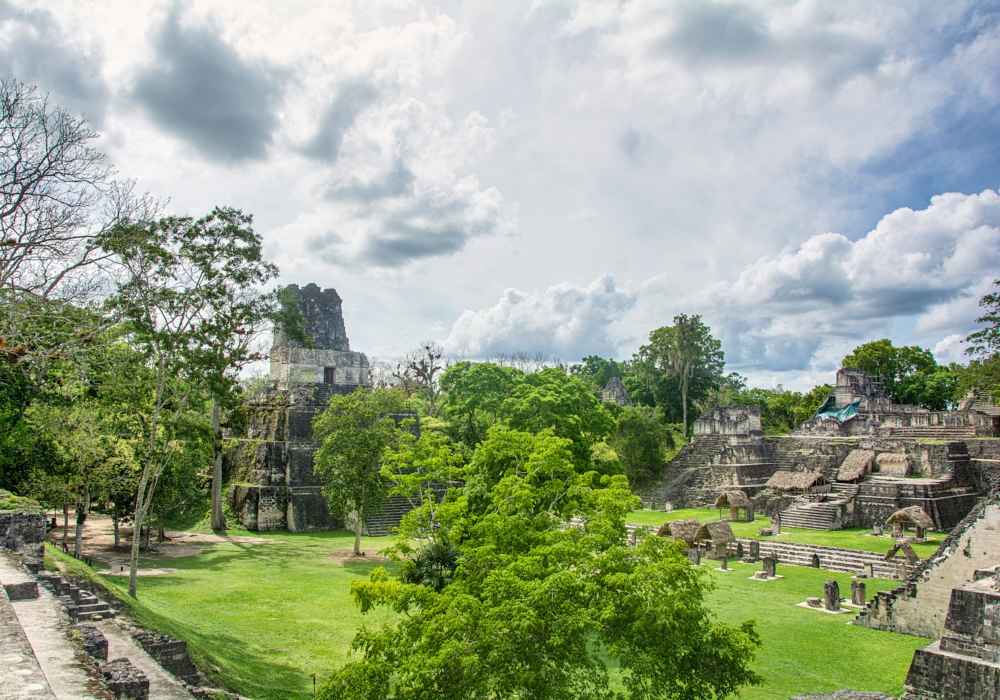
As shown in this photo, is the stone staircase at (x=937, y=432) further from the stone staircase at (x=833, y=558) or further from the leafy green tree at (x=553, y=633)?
the leafy green tree at (x=553, y=633)

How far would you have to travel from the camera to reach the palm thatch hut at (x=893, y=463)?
84.4 feet

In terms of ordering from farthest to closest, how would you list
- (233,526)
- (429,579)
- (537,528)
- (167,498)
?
(233,526) < (167,498) < (429,579) < (537,528)

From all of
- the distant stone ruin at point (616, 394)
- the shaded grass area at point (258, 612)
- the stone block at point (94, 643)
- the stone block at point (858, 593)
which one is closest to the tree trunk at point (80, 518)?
the shaded grass area at point (258, 612)

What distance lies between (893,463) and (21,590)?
30.1 metres

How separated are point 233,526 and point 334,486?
24.3 ft

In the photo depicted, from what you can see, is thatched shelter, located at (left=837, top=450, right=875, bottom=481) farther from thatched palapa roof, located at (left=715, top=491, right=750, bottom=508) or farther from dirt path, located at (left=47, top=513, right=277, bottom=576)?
dirt path, located at (left=47, top=513, right=277, bottom=576)

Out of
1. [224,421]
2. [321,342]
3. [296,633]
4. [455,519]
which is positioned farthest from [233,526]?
[455,519]

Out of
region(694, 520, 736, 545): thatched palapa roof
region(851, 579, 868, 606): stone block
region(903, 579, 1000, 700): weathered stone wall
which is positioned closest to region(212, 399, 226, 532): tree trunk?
region(694, 520, 736, 545): thatched palapa roof

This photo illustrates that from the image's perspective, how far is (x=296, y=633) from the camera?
11070mm

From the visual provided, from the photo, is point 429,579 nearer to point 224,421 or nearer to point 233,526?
point 233,526

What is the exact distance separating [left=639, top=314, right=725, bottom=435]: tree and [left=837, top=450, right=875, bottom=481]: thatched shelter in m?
16.7

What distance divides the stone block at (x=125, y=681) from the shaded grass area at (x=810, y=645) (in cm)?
720

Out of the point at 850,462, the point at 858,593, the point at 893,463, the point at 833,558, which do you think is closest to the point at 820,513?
the point at 850,462

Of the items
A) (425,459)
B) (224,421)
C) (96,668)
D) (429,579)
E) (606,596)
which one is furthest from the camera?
(224,421)
